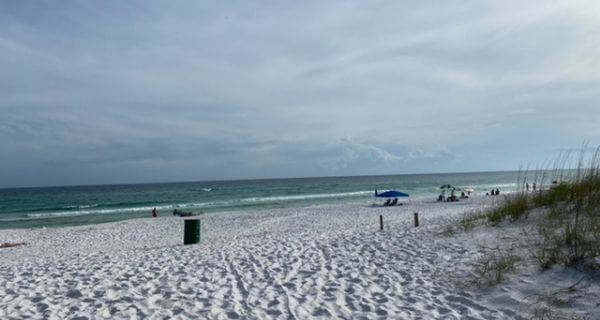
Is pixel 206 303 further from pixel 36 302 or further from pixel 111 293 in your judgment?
pixel 36 302

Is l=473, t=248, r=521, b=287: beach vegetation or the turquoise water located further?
the turquoise water

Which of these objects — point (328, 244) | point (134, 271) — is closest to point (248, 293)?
point (134, 271)

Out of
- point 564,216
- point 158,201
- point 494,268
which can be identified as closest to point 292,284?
point 494,268

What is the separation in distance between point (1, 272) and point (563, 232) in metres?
10.1

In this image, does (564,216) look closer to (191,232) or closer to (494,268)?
(494,268)

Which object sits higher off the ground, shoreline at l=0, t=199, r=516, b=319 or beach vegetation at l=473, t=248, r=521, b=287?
beach vegetation at l=473, t=248, r=521, b=287

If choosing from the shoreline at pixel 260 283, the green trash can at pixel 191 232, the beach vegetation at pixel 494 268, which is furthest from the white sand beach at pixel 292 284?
the green trash can at pixel 191 232

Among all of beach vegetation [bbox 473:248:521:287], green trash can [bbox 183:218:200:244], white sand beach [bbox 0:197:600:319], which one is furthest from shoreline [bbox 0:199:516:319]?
green trash can [bbox 183:218:200:244]

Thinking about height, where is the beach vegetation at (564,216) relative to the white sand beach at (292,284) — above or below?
above

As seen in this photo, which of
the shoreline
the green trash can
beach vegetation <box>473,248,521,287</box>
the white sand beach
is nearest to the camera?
the white sand beach

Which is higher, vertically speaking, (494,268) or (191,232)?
(494,268)

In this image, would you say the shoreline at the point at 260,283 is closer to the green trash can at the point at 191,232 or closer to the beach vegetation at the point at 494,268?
the beach vegetation at the point at 494,268

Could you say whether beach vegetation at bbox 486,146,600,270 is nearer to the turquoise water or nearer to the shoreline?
the shoreline

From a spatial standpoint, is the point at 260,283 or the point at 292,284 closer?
the point at 292,284
